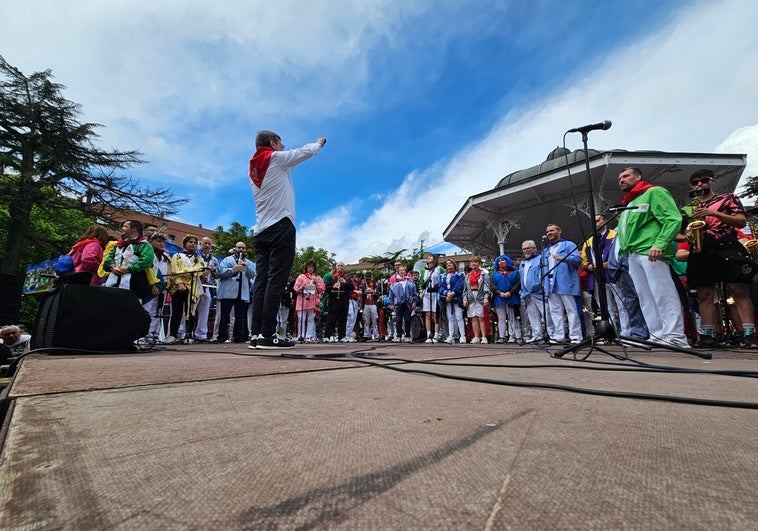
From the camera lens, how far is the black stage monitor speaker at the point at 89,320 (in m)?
2.83

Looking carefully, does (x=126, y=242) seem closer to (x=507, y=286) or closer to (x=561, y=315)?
(x=561, y=315)

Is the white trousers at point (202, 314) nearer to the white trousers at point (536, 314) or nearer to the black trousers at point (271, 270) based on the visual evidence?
the black trousers at point (271, 270)

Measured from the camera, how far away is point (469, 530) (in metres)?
0.40

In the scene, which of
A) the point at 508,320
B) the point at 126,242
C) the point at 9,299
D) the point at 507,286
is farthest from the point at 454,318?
the point at 9,299

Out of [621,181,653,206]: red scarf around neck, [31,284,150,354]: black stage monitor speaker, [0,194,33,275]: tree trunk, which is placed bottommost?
[31,284,150,354]: black stage monitor speaker

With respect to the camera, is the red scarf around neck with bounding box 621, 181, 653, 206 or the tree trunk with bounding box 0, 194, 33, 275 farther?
the tree trunk with bounding box 0, 194, 33, 275

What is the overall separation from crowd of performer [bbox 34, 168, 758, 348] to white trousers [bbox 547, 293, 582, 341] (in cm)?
2

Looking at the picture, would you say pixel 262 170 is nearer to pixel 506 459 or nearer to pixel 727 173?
pixel 506 459

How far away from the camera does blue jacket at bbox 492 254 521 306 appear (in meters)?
6.75

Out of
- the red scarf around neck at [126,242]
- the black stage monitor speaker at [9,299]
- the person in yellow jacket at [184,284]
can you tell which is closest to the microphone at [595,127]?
the red scarf around neck at [126,242]

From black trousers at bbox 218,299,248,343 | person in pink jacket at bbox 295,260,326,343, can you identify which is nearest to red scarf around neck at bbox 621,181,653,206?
person in pink jacket at bbox 295,260,326,343

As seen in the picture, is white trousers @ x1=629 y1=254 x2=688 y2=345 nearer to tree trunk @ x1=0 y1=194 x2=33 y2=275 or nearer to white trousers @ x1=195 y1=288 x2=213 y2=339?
white trousers @ x1=195 y1=288 x2=213 y2=339

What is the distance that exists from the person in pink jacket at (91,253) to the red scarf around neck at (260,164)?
1.92 meters

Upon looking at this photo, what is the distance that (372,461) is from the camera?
23.6 inches
